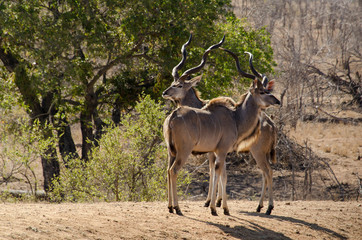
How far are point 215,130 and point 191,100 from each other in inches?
57.4

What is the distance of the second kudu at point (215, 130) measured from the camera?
6.20 metres

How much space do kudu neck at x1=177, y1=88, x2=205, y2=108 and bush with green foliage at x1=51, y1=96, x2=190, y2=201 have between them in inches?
71.3

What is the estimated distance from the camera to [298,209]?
25.9ft

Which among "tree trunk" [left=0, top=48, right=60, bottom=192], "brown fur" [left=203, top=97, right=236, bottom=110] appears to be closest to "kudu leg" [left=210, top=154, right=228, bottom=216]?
"brown fur" [left=203, top=97, right=236, bottom=110]

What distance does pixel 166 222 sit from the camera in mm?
5910

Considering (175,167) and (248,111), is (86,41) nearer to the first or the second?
(248,111)

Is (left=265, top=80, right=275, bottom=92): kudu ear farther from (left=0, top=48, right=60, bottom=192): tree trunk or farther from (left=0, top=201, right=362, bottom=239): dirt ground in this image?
(left=0, top=48, right=60, bottom=192): tree trunk

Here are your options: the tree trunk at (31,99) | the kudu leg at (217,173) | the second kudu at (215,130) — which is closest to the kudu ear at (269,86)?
the second kudu at (215,130)

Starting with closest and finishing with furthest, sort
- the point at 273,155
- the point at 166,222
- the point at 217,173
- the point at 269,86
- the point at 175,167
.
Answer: the point at 166,222
the point at 175,167
the point at 217,173
the point at 269,86
the point at 273,155

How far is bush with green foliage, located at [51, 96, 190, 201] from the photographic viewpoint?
364 inches

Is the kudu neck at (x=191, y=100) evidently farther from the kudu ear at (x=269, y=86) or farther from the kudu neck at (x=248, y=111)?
the kudu ear at (x=269, y=86)

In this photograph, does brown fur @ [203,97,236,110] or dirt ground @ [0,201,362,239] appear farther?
brown fur @ [203,97,236,110]

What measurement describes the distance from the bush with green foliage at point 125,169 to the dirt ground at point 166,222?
198 cm

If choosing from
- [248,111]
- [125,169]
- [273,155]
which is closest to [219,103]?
[248,111]
